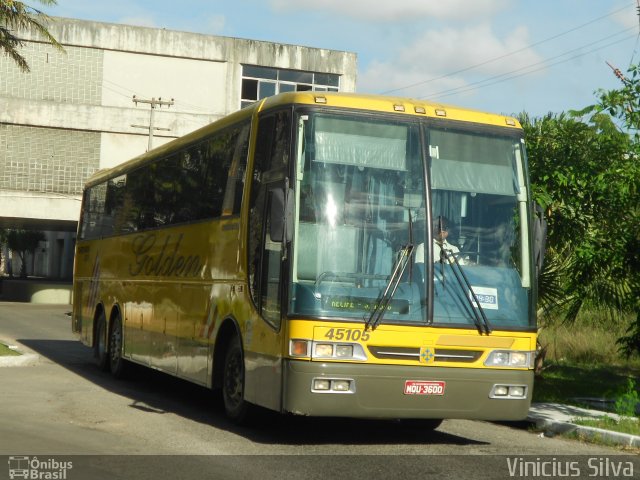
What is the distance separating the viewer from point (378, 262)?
1089 cm

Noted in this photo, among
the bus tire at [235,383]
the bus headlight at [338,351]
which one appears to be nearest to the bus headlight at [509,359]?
the bus headlight at [338,351]

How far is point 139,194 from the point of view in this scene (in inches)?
701

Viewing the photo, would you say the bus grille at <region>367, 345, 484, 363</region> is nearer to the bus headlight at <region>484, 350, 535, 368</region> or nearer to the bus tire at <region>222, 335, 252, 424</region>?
the bus headlight at <region>484, 350, 535, 368</region>

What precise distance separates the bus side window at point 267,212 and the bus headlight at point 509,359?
2195 mm

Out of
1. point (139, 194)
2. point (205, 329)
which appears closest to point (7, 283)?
point (139, 194)

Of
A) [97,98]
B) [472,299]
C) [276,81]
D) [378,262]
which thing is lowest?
[472,299]

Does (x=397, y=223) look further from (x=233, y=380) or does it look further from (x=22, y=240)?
(x=22, y=240)

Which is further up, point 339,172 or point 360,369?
point 339,172

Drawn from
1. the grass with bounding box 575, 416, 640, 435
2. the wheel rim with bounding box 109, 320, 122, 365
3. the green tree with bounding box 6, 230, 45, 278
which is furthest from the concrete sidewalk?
the green tree with bounding box 6, 230, 45, 278

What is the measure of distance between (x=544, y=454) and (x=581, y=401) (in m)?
5.91

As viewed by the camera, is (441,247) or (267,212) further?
(267,212)

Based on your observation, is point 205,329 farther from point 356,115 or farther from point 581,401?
point 581,401

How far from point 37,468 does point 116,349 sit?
993 cm

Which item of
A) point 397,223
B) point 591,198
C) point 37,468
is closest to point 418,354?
point 397,223
